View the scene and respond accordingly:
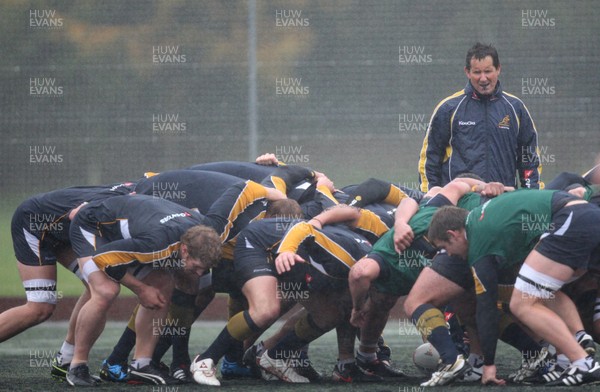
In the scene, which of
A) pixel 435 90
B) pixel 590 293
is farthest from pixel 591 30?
pixel 590 293

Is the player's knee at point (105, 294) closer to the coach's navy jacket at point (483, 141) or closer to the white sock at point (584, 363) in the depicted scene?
the coach's navy jacket at point (483, 141)

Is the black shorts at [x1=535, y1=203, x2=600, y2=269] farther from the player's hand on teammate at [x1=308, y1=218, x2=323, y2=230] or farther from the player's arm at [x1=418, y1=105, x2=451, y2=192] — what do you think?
the player's arm at [x1=418, y1=105, x2=451, y2=192]

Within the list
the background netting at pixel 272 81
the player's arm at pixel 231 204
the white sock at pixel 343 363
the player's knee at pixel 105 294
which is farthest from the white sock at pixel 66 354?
the background netting at pixel 272 81

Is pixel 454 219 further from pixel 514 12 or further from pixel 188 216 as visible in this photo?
pixel 514 12

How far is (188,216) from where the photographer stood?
17.3ft

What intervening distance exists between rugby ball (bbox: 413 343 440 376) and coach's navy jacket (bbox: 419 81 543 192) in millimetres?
1175

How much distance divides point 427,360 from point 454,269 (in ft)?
2.68

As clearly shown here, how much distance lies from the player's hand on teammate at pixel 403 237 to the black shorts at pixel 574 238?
28.5 inches

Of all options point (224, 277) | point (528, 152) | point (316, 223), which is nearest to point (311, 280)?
point (316, 223)

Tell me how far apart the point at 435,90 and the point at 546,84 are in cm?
107

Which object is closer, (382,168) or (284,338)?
(284,338)

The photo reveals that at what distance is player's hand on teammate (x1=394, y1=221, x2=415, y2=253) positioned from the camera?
16.9 feet

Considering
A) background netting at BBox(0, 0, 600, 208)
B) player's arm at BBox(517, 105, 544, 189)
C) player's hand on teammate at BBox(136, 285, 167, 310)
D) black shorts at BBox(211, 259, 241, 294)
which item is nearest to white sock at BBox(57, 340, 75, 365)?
player's hand on teammate at BBox(136, 285, 167, 310)

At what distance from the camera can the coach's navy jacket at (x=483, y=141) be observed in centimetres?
612
